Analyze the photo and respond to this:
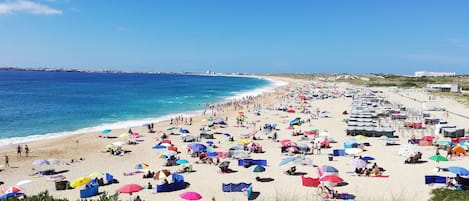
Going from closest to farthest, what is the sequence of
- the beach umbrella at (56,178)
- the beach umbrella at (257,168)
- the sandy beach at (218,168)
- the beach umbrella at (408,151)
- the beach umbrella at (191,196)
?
the beach umbrella at (191,196) → the sandy beach at (218,168) → the beach umbrella at (56,178) → the beach umbrella at (257,168) → the beach umbrella at (408,151)

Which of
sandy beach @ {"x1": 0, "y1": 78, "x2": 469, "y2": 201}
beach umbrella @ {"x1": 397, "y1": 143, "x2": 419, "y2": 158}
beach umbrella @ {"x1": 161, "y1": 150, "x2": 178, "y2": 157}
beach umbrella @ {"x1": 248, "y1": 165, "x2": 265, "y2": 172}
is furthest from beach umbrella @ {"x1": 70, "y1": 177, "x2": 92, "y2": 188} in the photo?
beach umbrella @ {"x1": 397, "y1": 143, "x2": 419, "y2": 158}

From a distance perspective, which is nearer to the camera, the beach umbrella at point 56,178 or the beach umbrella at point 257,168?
the beach umbrella at point 56,178

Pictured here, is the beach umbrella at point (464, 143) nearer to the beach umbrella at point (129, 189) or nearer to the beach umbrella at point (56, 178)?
the beach umbrella at point (129, 189)

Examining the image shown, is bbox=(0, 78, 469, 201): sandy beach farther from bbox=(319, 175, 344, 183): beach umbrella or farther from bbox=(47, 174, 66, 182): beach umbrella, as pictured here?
bbox=(319, 175, 344, 183): beach umbrella

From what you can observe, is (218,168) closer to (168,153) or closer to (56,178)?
(168,153)

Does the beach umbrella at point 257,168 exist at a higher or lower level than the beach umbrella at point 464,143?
lower

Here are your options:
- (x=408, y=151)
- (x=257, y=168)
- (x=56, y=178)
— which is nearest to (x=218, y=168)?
(x=257, y=168)

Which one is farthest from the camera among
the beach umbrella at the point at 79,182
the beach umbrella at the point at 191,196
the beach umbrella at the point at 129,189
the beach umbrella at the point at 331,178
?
the beach umbrella at the point at 79,182

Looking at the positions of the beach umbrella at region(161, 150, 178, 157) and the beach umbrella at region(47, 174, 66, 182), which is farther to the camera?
the beach umbrella at region(161, 150, 178, 157)

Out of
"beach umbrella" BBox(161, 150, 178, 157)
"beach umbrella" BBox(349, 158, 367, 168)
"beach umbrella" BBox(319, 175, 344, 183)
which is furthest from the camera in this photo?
"beach umbrella" BBox(161, 150, 178, 157)

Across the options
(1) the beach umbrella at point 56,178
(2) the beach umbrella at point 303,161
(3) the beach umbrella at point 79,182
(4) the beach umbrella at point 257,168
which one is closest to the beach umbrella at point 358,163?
(2) the beach umbrella at point 303,161

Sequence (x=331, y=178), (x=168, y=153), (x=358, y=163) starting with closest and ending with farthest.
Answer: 1. (x=331, y=178)
2. (x=358, y=163)
3. (x=168, y=153)

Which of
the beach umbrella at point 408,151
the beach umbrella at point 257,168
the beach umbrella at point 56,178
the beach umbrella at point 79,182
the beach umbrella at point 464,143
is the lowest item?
the beach umbrella at point 56,178
